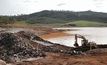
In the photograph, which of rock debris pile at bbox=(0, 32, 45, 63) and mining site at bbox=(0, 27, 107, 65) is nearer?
mining site at bbox=(0, 27, 107, 65)

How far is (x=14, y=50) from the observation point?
32.5m

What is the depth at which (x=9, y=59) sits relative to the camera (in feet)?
92.4

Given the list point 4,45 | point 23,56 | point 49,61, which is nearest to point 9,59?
point 23,56

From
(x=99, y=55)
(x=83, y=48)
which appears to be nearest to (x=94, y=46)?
(x=83, y=48)

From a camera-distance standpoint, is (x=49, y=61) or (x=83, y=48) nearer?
(x=49, y=61)

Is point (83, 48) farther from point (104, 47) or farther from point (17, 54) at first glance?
point (17, 54)

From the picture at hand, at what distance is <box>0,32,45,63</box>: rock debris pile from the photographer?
2927 centimetres

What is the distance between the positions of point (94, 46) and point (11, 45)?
11.7m

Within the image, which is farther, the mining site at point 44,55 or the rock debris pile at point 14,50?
the rock debris pile at point 14,50

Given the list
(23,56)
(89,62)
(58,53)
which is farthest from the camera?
(58,53)

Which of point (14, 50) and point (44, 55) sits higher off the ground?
point (14, 50)

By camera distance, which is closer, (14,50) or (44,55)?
(44,55)

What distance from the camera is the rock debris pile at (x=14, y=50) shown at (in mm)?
29273

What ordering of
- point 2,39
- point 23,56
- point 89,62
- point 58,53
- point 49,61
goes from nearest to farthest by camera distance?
point 89,62
point 49,61
point 23,56
point 58,53
point 2,39
